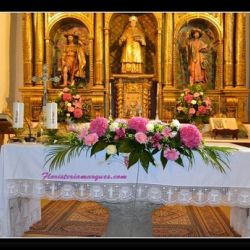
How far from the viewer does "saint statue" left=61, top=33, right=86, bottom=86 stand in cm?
890

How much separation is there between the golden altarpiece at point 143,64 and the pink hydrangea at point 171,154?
18.3 ft

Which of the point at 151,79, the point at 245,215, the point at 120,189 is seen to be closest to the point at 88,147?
the point at 120,189

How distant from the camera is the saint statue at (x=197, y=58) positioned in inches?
347

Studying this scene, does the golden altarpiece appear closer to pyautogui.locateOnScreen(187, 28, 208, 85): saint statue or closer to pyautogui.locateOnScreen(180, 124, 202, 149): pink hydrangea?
pyautogui.locateOnScreen(187, 28, 208, 85): saint statue

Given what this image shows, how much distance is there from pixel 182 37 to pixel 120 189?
6620 mm

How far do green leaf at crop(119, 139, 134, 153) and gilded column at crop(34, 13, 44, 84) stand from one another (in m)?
6.25

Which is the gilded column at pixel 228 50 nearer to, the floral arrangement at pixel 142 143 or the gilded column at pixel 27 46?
the gilded column at pixel 27 46

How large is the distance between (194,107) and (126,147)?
494cm

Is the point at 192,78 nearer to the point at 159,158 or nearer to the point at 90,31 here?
the point at 90,31

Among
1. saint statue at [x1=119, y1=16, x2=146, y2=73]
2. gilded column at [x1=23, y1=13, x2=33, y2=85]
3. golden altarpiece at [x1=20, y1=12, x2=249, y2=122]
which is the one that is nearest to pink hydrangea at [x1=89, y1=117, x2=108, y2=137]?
golden altarpiece at [x1=20, y1=12, x2=249, y2=122]

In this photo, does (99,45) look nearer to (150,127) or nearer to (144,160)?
(150,127)

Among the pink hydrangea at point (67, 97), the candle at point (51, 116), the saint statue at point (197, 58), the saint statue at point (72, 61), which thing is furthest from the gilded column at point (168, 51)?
the candle at point (51, 116)

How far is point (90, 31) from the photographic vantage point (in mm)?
8797
